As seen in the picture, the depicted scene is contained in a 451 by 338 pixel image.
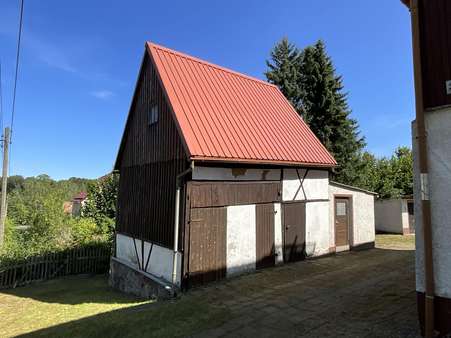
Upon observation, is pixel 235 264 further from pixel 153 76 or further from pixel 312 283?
pixel 153 76

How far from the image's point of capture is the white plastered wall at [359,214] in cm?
1223

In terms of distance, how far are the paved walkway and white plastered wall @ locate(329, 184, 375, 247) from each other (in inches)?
99.8

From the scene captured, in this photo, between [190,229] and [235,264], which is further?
[235,264]

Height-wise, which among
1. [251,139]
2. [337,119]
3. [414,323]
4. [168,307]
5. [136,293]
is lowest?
[136,293]

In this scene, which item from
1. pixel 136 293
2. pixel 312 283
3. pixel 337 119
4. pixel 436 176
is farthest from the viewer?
pixel 337 119

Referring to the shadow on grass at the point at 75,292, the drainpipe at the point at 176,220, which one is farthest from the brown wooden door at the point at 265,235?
the shadow on grass at the point at 75,292

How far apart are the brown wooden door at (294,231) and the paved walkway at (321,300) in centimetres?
42

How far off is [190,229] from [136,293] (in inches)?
162

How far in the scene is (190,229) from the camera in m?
8.20

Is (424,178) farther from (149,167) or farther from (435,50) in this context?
(149,167)

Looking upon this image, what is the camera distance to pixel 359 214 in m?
13.0

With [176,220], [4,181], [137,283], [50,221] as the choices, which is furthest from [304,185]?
[50,221]

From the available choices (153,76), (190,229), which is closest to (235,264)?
(190,229)

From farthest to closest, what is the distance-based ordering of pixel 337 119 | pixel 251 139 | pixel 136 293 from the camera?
pixel 337 119 < pixel 136 293 < pixel 251 139
